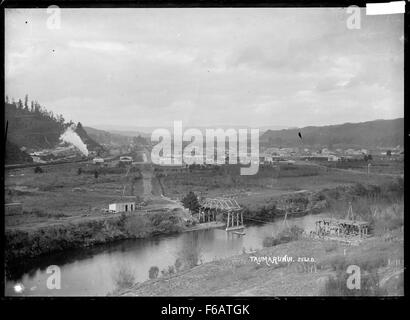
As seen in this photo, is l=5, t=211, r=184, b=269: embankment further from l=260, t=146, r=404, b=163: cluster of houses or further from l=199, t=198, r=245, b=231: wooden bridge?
l=260, t=146, r=404, b=163: cluster of houses

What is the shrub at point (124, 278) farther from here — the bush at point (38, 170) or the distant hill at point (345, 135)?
the distant hill at point (345, 135)

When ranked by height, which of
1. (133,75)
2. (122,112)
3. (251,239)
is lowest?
(251,239)

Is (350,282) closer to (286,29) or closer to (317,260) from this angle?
(317,260)

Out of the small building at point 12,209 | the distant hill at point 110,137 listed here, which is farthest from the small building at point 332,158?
the small building at point 12,209

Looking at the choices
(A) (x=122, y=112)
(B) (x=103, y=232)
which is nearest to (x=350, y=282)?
(B) (x=103, y=232)

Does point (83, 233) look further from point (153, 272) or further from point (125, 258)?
point (153, 272)

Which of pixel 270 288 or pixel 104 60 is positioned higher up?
pixel 104 60
